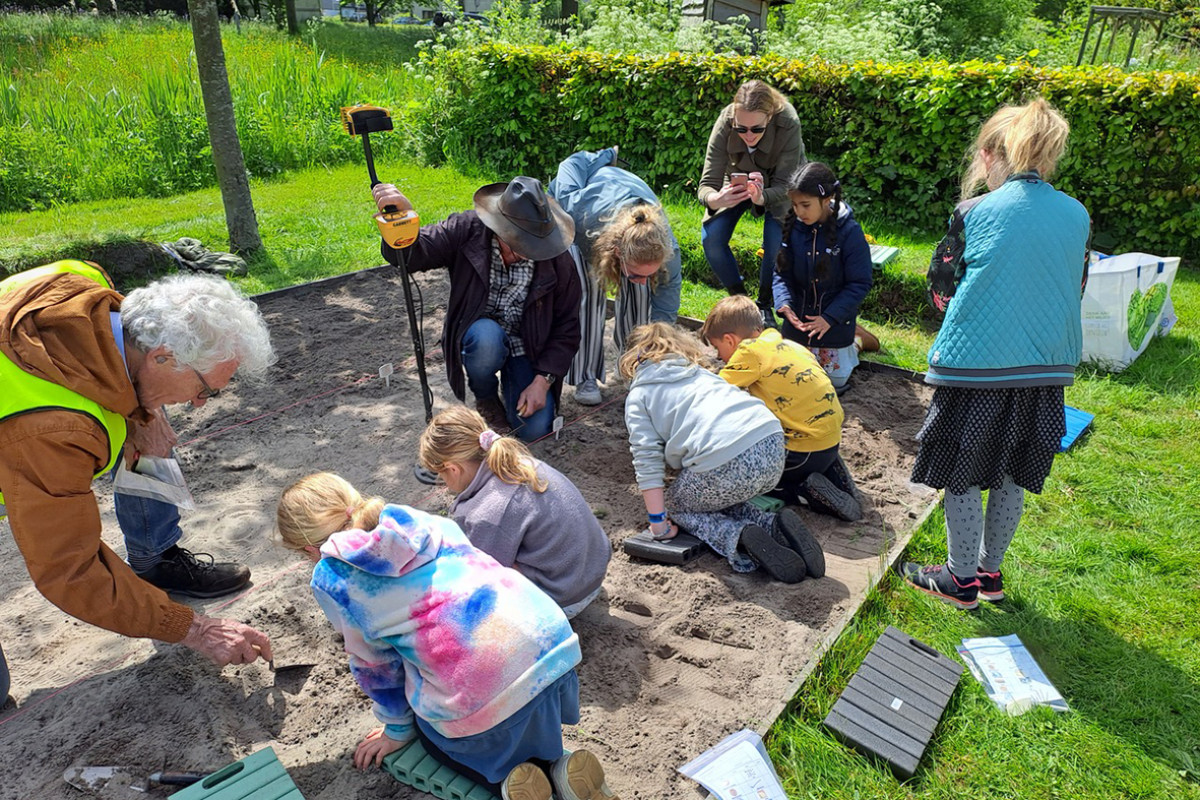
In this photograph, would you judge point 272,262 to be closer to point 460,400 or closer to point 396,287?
point 396,287

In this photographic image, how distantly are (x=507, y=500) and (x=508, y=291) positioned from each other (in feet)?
5.70

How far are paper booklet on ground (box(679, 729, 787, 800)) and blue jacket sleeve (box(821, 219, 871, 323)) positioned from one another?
265 cm

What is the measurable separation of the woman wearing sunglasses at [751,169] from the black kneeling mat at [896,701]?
117 inches

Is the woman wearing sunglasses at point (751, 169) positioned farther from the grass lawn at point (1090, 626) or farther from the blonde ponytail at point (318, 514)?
the blonde ponytail at point (318, 514)

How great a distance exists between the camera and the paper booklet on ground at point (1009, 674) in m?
2.64

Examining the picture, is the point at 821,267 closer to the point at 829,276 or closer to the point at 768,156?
the point at 829,276

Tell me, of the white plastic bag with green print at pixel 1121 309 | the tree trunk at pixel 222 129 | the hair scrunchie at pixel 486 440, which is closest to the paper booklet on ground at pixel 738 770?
the hair scrunchie at pixel 486 440

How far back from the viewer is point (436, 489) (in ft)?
12.6

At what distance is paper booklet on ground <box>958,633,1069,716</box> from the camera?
2645 millimetres

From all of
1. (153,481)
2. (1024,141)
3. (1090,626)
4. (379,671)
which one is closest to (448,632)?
(379,671)

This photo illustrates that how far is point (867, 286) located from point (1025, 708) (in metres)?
2.43

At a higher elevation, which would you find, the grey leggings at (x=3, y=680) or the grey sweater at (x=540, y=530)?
the grey sweater at (x=540, y=530)

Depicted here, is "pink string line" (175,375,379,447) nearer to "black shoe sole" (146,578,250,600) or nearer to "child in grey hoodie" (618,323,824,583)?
"black shoe sole" (146,578,250,600)

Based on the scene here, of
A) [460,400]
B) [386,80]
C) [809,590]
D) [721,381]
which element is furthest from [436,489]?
[386,80]
